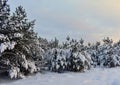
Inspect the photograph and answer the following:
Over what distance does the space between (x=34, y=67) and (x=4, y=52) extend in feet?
3.97

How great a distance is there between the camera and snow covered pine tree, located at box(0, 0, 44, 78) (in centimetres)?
1048

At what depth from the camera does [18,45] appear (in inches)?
434

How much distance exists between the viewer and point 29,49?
11352mm

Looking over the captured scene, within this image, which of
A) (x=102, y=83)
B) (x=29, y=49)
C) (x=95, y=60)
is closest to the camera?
(x=102, y=83)

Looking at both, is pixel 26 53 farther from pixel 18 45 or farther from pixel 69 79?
pixel 69 79

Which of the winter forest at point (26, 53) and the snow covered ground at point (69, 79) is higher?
the winter forest at point (26, 53)

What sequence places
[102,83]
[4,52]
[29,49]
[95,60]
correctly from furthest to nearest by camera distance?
[95,60] < [29,49] < [4,52] < [102,83]

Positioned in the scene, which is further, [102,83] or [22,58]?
[22,58]

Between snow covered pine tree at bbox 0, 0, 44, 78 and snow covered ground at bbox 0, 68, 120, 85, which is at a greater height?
snow covered pine tree at bbox 0, 0, 44, 78

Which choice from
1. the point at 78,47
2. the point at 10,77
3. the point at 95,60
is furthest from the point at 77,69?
the point at 95,60

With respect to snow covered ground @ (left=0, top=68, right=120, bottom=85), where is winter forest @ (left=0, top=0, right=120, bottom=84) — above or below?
above

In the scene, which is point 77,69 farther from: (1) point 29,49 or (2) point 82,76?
(1) point 29,49

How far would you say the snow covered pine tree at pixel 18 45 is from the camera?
10.5m

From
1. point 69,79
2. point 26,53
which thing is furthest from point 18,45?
point 69,79
